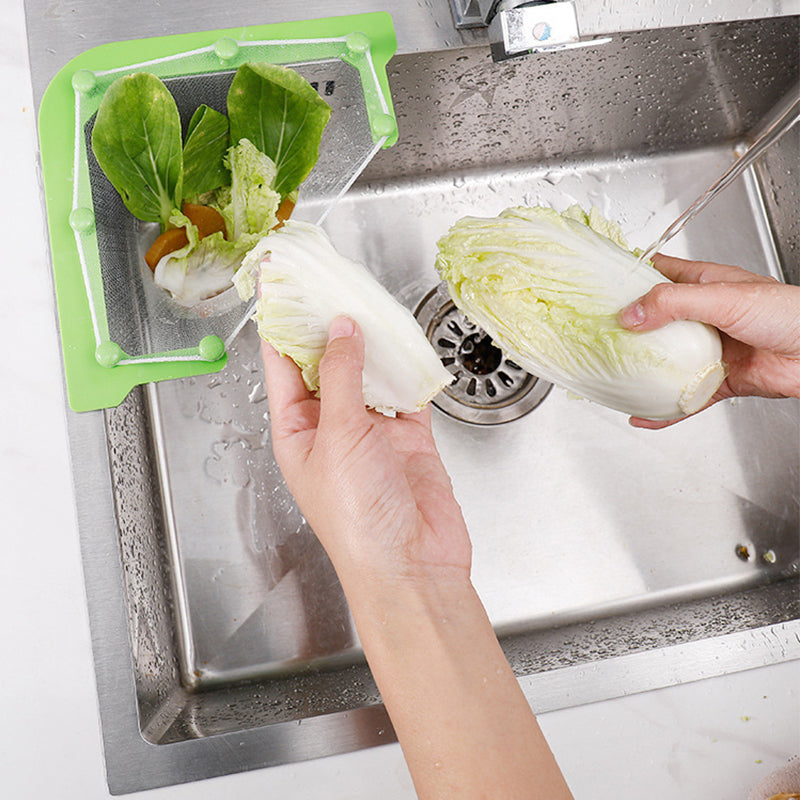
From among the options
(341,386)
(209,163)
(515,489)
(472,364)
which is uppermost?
(209,163)

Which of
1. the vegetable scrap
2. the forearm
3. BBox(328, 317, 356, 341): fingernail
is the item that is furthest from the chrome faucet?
the forearm

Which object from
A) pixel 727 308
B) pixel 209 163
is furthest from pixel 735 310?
pixel 209 163

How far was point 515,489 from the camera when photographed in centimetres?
97

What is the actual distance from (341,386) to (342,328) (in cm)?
8

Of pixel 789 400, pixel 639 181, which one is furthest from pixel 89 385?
pixel 789 400

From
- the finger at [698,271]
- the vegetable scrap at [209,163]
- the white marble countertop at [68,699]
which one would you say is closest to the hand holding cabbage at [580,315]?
the finger at [698,271]

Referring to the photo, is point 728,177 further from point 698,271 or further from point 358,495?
point 358,495

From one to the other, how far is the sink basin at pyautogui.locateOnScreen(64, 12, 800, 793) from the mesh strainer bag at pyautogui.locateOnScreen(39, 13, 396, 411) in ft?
0.22

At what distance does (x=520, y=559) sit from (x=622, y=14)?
698 millimetres

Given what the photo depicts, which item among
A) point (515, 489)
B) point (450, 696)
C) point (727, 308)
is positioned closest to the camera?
point (450, 696)

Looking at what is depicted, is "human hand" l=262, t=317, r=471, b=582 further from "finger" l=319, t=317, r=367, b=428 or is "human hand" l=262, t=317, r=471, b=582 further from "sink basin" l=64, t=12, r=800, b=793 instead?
"sink basin" l=64, t=12, r=800, b=793

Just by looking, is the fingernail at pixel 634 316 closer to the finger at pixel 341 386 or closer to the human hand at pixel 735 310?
the human hand at pixel 735 310

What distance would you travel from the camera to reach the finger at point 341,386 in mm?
634

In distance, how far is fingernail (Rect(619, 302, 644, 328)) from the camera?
716 mm
